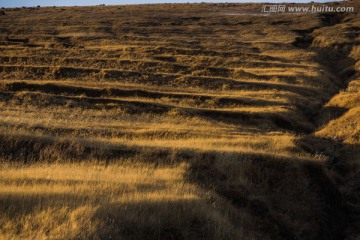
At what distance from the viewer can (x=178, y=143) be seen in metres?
16.5

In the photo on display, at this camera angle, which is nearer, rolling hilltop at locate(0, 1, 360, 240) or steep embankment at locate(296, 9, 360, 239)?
rolling hilltop at locate(0, 1, 360, 240)

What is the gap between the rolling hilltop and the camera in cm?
910

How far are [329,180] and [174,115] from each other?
13.0 meters

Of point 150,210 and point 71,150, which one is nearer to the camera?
point 150,210

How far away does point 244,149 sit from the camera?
52.1 ft

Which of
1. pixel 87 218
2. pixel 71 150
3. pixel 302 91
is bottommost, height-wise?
pixel 302 91

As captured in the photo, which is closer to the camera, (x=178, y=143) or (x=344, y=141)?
(x=178, y=143)

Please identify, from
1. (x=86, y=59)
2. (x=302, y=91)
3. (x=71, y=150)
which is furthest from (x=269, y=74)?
(x=71, y=150)

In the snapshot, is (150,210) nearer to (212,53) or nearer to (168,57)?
(168,57)

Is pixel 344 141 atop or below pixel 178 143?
below

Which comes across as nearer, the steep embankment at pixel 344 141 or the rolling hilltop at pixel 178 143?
the rolling hilltop at pixel 178 143

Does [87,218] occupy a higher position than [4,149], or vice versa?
[87,218]

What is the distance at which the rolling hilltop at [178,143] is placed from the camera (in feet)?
29.8

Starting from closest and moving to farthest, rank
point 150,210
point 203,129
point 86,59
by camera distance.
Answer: point 150,210, point 203,129, point 86,59
